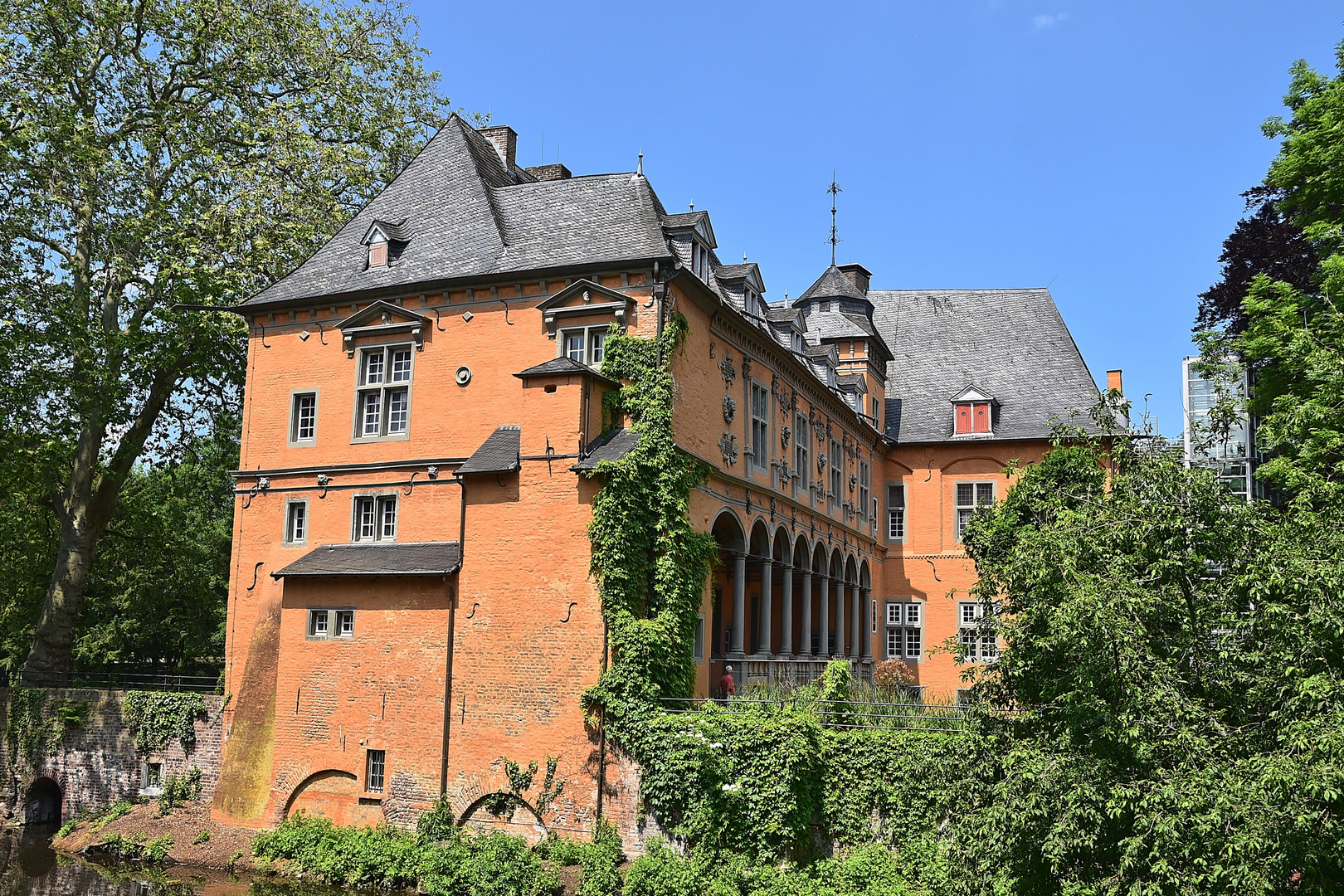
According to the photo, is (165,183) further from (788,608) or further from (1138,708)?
(1138,708)

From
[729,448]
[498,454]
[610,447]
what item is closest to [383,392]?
[498,454]

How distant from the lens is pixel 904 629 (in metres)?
37.8

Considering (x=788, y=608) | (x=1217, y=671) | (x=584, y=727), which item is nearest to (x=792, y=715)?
(x=584, y=727)

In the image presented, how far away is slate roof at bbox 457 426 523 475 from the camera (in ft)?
64.5

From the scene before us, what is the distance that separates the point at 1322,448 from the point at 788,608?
11926 millimetres

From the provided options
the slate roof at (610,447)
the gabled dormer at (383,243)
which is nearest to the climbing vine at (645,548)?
the slate roof at (610,447)

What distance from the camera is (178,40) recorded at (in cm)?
2877

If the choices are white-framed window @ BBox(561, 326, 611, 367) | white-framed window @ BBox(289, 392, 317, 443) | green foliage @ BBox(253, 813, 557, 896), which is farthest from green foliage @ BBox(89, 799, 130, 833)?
white-framed window @ BBox(561, 326, 611, 367)

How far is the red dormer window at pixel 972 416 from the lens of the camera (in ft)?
123

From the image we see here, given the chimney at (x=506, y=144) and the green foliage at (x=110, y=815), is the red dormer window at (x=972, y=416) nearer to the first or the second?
the chimney at (x=506, y=144)

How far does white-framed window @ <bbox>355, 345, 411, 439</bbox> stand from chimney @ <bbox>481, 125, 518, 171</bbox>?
253 inches

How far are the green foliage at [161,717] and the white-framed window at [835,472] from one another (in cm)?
1696

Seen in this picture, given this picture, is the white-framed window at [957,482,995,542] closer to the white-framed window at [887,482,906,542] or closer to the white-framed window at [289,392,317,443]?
the white-framed window at [887,482,906,542]

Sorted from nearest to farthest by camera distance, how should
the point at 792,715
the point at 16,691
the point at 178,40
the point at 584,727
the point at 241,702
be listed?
the point at 792,715 → the point at 584,727 → the point at 241,702 → the point at 16,691 → the point at 178,40
